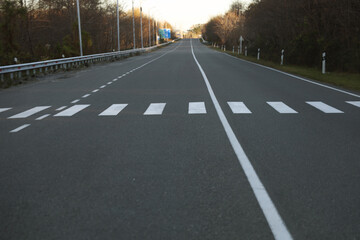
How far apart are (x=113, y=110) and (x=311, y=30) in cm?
2255

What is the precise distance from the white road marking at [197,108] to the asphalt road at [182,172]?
128 mm

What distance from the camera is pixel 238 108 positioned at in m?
10.7

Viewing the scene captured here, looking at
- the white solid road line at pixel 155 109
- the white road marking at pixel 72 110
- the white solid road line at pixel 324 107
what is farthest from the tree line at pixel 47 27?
the white solid road line at pixel 324 107

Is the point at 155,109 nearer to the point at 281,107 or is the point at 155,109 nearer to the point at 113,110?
the point at 113,110

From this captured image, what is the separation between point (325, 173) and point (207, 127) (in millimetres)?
3357

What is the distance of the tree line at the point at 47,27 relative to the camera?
3039 cm

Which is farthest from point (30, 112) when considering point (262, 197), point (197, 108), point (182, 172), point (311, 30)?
point (311, 30)

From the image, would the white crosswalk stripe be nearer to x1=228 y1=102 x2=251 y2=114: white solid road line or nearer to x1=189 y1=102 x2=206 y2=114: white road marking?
x1=228 y1=102 x2=251 y2=114: white solid road line

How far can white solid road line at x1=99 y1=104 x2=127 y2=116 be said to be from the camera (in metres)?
10.2

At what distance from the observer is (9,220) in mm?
3984

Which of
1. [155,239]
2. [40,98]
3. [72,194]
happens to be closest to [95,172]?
[72,194]

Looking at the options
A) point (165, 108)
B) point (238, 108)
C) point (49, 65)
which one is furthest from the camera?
point (49, 65)

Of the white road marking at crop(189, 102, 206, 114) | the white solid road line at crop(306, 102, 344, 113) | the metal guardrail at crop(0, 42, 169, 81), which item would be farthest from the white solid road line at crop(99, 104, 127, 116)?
the metal guardrail at crop(0, 42, 169, 81)

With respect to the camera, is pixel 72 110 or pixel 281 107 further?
pixel 72 110
